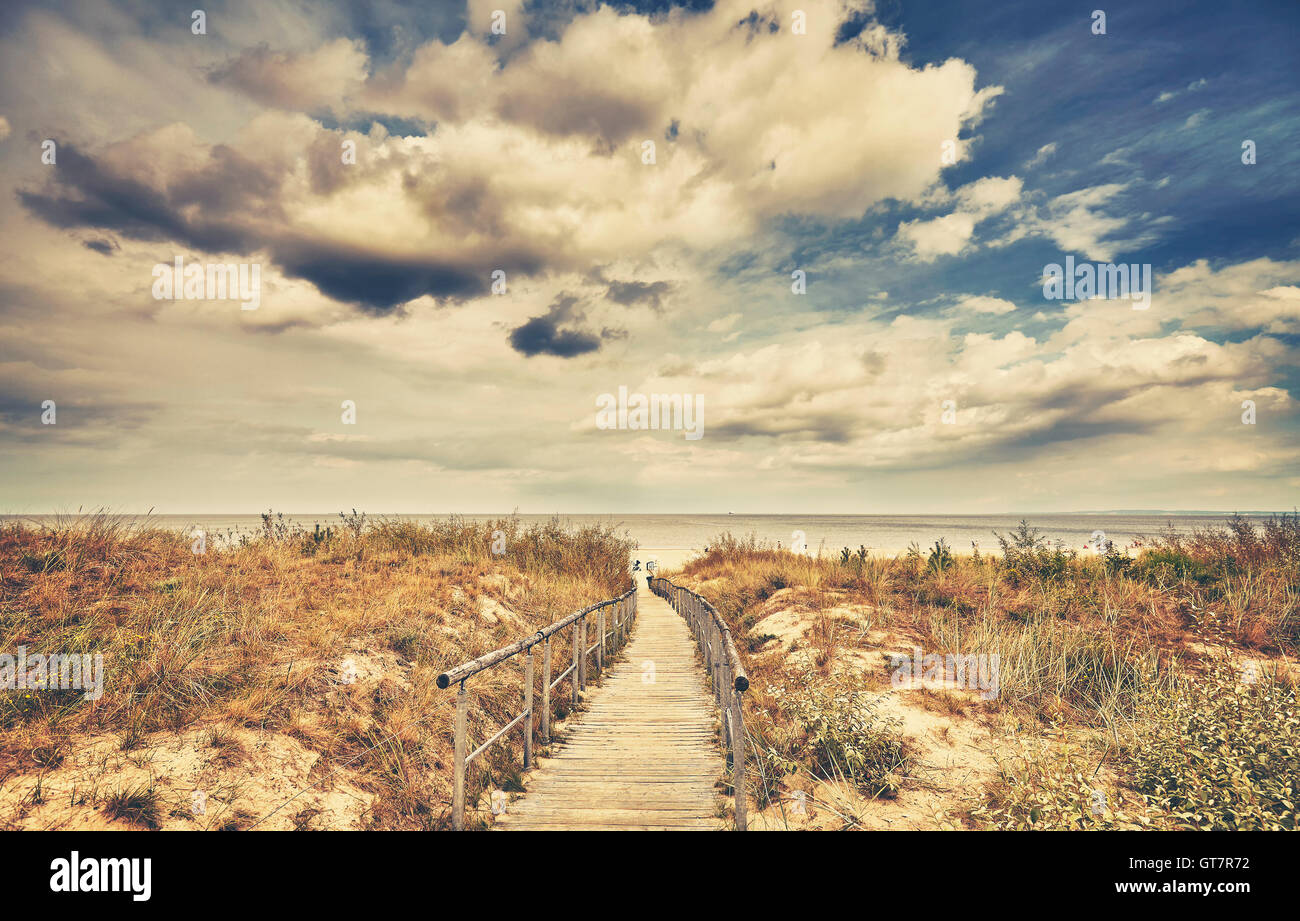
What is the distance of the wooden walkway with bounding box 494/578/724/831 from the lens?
5.34 meters

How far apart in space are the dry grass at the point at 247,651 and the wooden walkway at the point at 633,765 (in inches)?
29.5

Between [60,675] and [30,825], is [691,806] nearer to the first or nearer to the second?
[30,825]

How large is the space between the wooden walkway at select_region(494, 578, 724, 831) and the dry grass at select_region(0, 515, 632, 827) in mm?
750

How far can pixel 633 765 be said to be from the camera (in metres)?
6.68

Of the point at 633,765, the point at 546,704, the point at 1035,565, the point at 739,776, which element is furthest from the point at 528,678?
the point at 1035,565

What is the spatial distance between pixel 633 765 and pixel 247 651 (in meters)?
4.69

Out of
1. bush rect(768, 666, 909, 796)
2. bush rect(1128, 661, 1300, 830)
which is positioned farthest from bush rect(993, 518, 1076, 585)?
bush rect(768, 666, 909, 796)

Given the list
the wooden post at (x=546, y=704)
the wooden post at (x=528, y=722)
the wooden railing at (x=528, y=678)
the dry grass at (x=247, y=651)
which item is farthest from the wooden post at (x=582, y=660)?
the wooden post at (x=528, y=722)

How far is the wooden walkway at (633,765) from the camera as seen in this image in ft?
17.5

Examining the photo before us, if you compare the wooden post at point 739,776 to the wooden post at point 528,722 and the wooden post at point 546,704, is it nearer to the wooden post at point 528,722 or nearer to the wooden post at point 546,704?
the wooden post at point 528,722

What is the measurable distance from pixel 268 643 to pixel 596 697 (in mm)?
4975

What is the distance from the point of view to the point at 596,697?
9.81 meters

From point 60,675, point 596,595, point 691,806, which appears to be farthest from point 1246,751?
point 596,595

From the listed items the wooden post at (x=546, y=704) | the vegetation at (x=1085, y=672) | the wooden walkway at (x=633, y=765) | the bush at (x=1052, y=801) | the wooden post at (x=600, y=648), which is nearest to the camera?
the bush at (x=1052, y=801)
